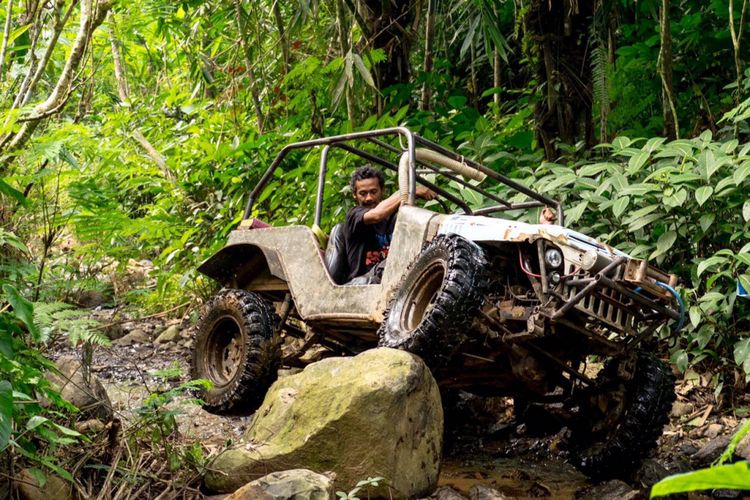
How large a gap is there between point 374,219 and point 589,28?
398cm

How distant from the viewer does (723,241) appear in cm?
652

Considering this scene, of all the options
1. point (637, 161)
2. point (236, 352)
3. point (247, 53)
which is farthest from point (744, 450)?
point (247, 53)

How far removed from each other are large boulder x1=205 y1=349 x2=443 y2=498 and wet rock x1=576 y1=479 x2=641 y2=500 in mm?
945

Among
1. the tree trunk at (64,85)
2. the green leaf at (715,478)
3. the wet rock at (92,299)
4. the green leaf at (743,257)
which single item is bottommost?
the wet rock at (92,299)

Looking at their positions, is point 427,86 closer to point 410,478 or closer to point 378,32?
point 378,32

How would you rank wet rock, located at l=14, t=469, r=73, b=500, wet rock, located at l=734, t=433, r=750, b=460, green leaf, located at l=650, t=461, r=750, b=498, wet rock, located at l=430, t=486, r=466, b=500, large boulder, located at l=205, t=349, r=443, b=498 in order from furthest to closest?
wet rock, located at l=734, t=433, r=750, b=460 → wet rock, located at l=430, t=486, r=466, b=500 → large boulder, located at l=205, t=349, r=443, b=498 → wet rock, located at l=14, t=469, r=73, b=500 → green leaf, located at l=650, t=461, r=750, b=498

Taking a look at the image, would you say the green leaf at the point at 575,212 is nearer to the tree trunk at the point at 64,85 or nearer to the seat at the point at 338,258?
the seat at the point at 338,258

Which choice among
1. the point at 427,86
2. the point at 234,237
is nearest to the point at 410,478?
the point at 234,237

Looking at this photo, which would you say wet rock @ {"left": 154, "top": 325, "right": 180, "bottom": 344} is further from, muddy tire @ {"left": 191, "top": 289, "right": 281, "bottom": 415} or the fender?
muddy tire @ {"left": 191, "top": 289, "right": 281, "bottom": 415}

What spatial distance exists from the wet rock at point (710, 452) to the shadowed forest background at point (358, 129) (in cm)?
63

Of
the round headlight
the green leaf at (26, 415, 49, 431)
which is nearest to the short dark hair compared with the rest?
the round headlight

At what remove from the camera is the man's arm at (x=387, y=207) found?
5.60 metres

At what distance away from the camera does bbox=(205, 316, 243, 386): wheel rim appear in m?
6.39

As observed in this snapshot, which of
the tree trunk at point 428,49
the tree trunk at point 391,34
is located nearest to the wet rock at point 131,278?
the tree trunk at point 391,34
